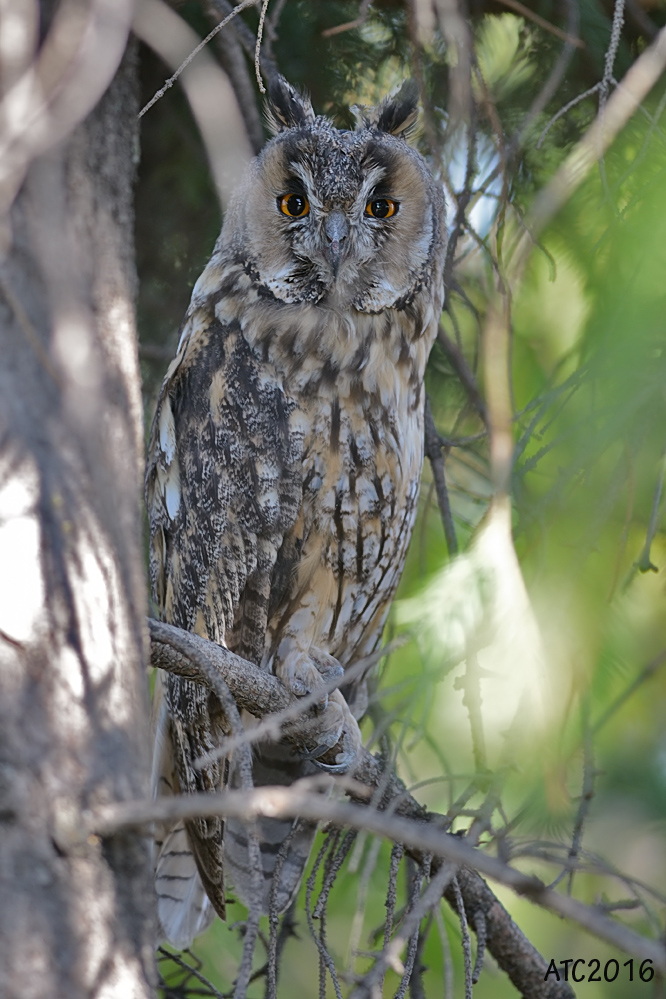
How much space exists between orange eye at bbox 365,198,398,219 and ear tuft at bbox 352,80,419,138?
21cm

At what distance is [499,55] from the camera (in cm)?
213

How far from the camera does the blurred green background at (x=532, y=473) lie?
3.27 ft

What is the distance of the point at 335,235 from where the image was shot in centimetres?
170

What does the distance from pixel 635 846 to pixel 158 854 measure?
4.59 feet

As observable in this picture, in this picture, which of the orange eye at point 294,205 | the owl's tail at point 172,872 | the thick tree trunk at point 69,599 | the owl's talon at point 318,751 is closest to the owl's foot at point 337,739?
the owl's talon at point 318,751

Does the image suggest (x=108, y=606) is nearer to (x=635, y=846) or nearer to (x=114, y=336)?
(x=114, y=336)

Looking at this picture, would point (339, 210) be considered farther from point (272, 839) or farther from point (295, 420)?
point (272, 839)

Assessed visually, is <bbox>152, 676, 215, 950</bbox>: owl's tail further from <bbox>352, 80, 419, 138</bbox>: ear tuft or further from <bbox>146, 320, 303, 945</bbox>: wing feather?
<bbox>352, 80, 419, 138</bbox>: ear tuft

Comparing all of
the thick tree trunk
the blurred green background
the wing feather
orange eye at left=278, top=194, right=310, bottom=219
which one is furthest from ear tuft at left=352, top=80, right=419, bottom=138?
the thick tree trunk

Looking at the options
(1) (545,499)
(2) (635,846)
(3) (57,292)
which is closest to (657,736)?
(2) (635,846)

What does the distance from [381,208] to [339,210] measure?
0.14 meters

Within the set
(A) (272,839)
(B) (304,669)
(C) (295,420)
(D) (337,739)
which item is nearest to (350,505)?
(C) (295,420)

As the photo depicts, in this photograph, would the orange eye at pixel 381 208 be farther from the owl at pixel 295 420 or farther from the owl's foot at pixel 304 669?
the owl's foot at pixel 304 669

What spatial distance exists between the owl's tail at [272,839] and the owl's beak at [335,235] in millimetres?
1063
